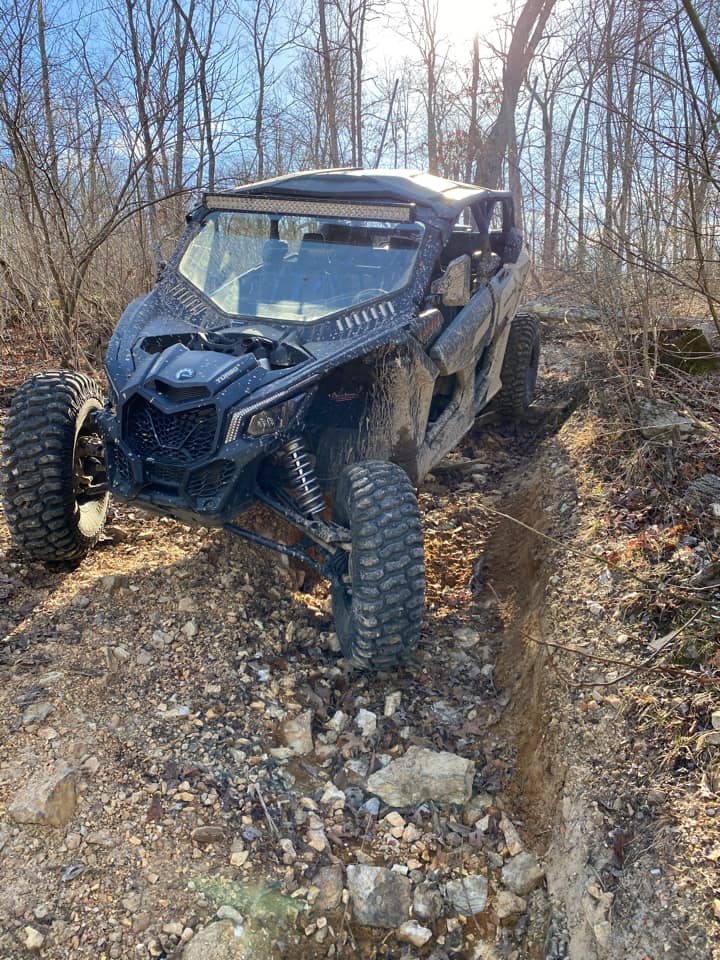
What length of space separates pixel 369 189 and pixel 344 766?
3167 mm

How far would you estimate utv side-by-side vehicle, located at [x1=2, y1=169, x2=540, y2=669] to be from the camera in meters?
3.21

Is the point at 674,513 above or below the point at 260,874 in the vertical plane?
above

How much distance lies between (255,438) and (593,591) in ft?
5.78

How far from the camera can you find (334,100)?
48.0ft

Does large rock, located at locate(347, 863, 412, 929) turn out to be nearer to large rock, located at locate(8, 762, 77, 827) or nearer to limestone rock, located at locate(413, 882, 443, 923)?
limestone rock, located at locate(413, 882, 443, 923)

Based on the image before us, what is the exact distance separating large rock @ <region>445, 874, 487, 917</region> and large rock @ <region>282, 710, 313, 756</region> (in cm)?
83

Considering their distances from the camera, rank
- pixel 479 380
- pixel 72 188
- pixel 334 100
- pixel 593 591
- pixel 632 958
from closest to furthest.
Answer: pixel 632 958 < pixel 593 591 < pixel 479 380 < pixel 72 188 < pixel 334 100

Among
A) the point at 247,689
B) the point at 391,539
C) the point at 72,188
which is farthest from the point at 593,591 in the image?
the point at 72,188

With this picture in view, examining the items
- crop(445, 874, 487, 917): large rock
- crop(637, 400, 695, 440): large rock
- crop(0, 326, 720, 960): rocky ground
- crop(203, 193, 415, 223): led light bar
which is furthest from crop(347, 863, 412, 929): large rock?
crop(203, 193, 415, 223): led light bar

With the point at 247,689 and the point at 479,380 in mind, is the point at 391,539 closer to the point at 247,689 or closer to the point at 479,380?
the point at 247,689

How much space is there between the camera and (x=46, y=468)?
12.2 feet

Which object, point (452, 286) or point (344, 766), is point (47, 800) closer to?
point (344, 766)

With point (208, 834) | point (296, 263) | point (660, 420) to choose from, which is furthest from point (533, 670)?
point (296, 263)

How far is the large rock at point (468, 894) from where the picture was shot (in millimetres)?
A: 2504
